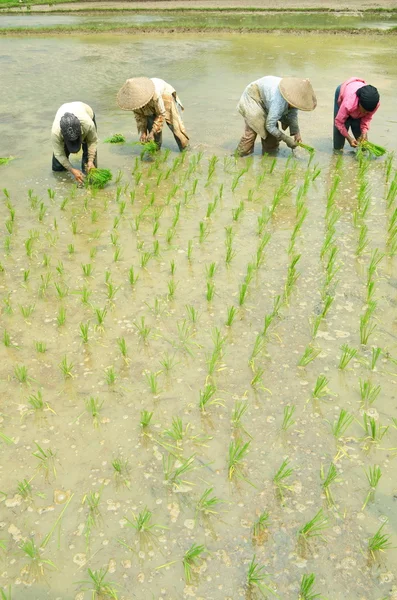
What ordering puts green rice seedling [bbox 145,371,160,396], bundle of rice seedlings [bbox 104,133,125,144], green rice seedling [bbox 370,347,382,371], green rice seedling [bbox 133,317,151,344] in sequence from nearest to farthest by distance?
green rice seedling [bbox 145,371,160,396]
green rice seedling [bbox 370,347,382,371]
green rice seedling [bbox 133,317,151,344]
bundle of rice seedlings [bbox 104,133,125,144]

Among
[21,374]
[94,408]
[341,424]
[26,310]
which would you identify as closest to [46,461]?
[94,408]

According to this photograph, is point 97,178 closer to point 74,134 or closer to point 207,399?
point 74,134

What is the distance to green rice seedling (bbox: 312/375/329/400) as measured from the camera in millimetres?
2490

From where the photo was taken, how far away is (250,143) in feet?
18.0

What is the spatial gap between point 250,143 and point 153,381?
3.67 m

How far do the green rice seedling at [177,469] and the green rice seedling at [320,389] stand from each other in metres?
0.68

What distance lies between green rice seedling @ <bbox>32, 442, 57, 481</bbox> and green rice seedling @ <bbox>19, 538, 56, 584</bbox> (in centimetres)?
32

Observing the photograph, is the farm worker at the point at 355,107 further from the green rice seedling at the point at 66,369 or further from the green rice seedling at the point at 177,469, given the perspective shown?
the green rice seedling at the point at 177,469

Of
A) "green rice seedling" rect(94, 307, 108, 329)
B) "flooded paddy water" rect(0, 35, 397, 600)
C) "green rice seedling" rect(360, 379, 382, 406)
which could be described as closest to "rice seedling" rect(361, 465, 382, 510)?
"flooded paddy water" rect(0, 35, 397, 600)

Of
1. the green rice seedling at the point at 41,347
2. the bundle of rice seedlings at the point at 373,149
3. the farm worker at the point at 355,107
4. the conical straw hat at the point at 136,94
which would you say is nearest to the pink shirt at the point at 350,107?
the farm worker at the point at 355,107

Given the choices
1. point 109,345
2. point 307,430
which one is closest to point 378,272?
point 307,430

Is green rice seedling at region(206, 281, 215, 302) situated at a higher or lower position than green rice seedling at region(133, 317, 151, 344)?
higher

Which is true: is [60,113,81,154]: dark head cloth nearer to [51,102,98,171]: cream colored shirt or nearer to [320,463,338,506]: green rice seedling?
[51,102,98,171]: cream colored shirt

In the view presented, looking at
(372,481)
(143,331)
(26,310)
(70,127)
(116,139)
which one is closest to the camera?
(372,481)
